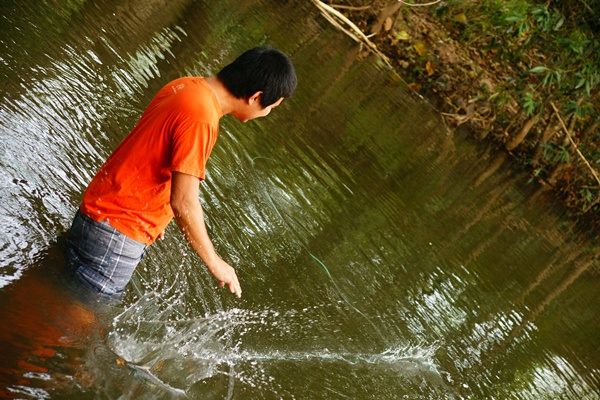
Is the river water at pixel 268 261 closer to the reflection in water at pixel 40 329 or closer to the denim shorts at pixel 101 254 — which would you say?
the reflection in water at pixel 40 329

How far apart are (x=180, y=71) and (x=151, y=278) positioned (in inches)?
164

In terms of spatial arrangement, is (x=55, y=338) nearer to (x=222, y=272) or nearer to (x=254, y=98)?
(x=222, y=272)

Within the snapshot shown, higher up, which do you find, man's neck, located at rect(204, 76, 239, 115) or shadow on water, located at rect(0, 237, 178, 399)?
man's neck, located at rect(204, 76, 239, 115)

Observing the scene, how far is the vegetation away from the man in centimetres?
1026

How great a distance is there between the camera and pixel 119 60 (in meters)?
6.69

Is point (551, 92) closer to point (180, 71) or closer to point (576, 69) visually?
point (576, 69)

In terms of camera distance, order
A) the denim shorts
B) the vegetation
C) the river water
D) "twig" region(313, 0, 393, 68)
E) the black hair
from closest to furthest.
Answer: the black hair
the denim shorts
the river water
the vegetation
"twig" region(313, 0, 393, 68)

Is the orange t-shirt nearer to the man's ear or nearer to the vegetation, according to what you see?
the man's ear

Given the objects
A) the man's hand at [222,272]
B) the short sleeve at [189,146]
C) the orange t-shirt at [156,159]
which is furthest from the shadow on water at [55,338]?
the short sleeve at [189,146]

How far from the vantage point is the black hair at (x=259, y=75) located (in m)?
2.60

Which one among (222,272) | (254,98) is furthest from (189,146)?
(222,272)

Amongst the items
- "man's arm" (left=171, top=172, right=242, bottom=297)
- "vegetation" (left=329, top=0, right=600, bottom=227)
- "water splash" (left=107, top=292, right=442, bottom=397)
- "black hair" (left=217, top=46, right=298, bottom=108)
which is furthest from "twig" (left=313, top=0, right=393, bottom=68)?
"man's arm" (left=171, top=172, right=242, bottom=297)

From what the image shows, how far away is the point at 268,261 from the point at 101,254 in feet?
7.17

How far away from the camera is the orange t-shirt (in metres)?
2.47
